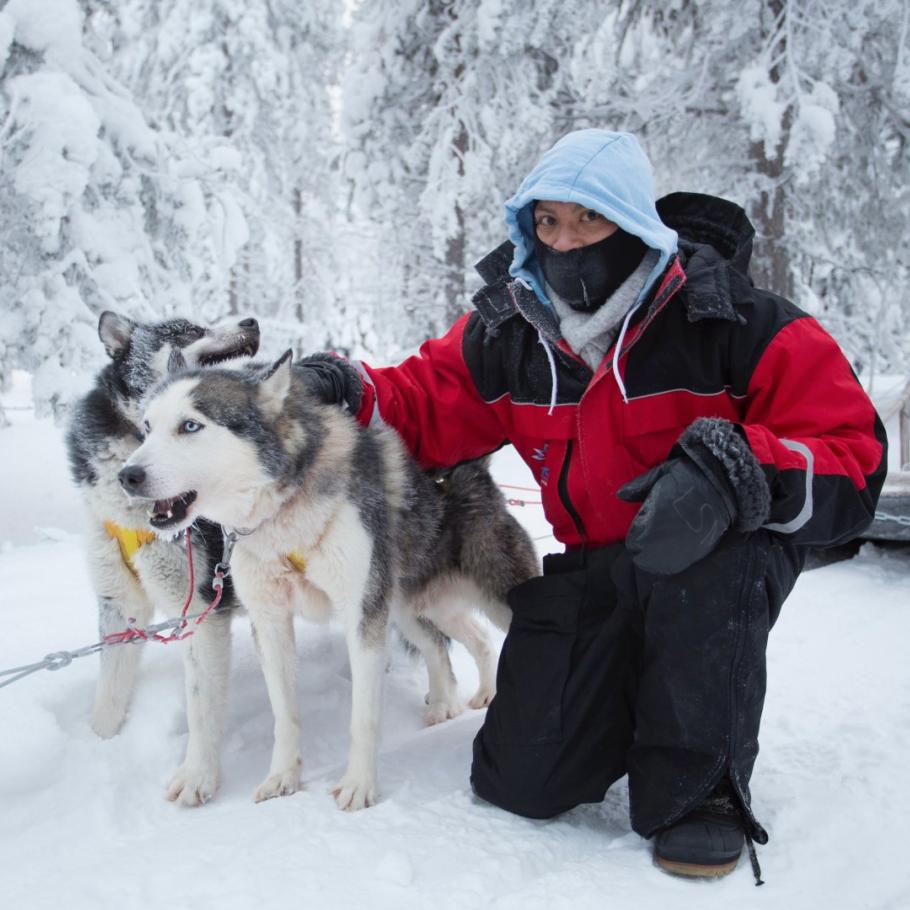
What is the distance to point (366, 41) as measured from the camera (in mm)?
10539

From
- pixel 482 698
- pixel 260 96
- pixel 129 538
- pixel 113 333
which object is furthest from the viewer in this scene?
pixel 260 96

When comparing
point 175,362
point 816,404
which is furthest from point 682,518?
point 175,362

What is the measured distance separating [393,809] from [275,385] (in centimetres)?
127

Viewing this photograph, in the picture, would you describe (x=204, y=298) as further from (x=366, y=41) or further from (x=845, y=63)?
(x=845, y=63)

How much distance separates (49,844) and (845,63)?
8.75 m

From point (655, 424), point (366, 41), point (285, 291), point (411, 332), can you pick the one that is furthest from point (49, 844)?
point (285, 291)

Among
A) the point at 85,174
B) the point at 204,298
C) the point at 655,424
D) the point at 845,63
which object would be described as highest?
the point at 845,63

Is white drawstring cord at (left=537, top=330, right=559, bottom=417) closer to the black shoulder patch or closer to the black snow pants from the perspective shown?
the black shoulder patch

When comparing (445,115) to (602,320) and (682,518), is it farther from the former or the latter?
(682,518)

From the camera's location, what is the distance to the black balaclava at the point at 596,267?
2.40 m

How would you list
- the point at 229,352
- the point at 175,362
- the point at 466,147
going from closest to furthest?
the point at 175,362 → the point at 229,352 → the point at 466,147

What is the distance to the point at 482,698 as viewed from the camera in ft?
10.9

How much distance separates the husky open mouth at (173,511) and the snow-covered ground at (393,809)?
84cm

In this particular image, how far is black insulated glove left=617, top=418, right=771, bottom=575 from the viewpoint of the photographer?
1.80 meters
